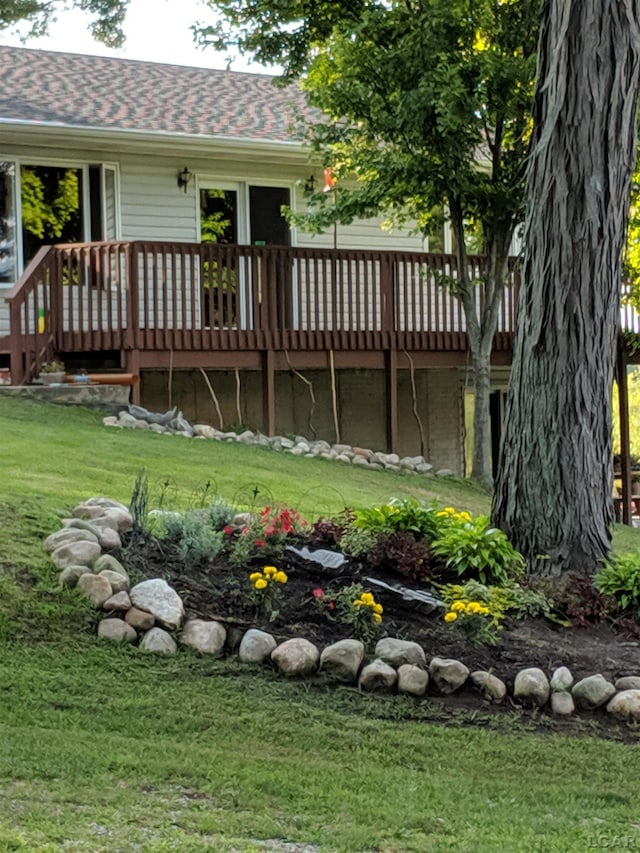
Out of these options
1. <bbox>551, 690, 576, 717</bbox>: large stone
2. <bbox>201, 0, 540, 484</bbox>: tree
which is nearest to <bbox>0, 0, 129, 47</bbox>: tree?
<bbox>201, 0, 540, 484</bbox>: tree

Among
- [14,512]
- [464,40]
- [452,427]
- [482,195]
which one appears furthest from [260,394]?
[14,512]

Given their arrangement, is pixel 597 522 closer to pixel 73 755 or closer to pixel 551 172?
pixel 551 172

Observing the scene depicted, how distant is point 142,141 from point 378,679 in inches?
477

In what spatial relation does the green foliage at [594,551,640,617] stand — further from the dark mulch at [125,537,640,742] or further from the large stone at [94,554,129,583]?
the large stone at [94,554,129,583]

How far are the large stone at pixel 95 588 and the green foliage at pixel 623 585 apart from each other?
2699 mm

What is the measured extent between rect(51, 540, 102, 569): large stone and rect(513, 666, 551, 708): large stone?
235 cm

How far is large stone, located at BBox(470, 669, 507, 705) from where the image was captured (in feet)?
17.4

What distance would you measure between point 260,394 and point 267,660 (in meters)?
11.2

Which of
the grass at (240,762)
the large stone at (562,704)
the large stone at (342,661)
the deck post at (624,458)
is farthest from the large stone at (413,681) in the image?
the deck post at (624,458)

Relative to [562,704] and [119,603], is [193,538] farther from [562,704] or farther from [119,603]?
[562,704]

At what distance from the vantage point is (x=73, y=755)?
13.5ft

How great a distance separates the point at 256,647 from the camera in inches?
217

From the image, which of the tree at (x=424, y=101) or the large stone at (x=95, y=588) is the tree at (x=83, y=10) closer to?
the tree at (x=424, y=101)

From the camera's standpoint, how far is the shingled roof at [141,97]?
16188 mm
